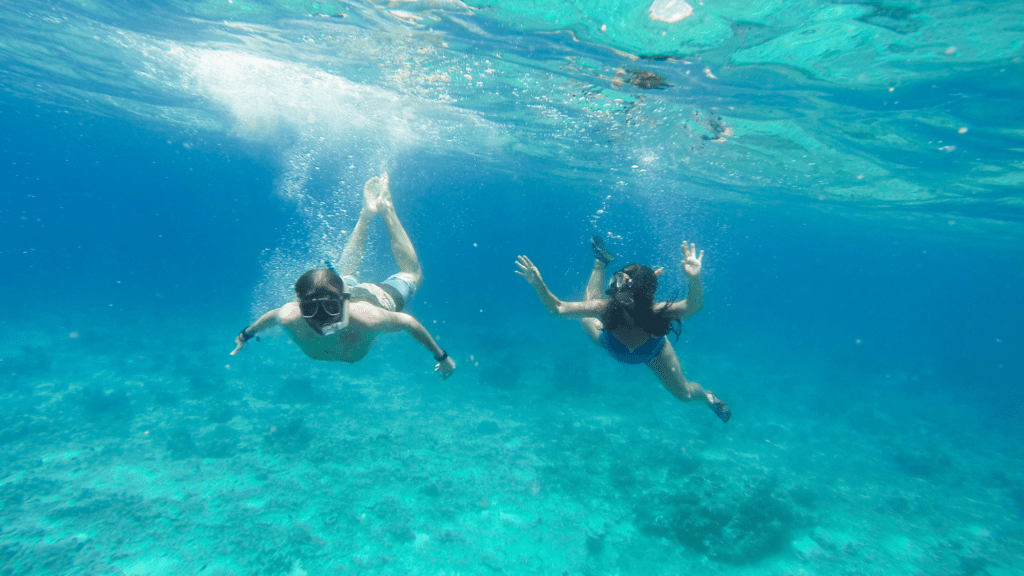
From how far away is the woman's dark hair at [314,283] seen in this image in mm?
4230

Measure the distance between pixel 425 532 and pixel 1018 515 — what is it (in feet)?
52.0

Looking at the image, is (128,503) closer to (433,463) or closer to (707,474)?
(433,463)

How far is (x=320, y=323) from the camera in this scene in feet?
14.3

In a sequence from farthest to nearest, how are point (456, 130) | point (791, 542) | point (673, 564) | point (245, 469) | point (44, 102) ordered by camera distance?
point (44, 102)
point (456, 130)
point (245, 469)
point (791, 542)
point (673, 564)

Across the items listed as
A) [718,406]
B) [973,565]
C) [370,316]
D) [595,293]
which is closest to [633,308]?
[595,293]

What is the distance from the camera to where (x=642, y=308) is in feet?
17.5

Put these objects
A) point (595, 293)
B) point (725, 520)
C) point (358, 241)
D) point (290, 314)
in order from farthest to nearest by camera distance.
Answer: point (725, 520) < point (358, 241) < point (595, 293) < point (290, 314)

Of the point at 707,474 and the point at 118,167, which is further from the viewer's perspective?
the point at 118,167

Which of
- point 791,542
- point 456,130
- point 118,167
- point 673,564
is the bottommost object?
point 118,167

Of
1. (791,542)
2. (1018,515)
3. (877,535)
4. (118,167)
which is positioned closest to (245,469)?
(791,542)

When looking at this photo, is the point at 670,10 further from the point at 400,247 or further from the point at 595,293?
the point at 400,247

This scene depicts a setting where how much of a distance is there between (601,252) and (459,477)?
703cm

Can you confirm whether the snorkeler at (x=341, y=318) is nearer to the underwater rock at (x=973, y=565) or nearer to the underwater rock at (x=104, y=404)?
the underwater rock at (x=104, y=404)

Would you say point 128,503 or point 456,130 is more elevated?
point 456,130
